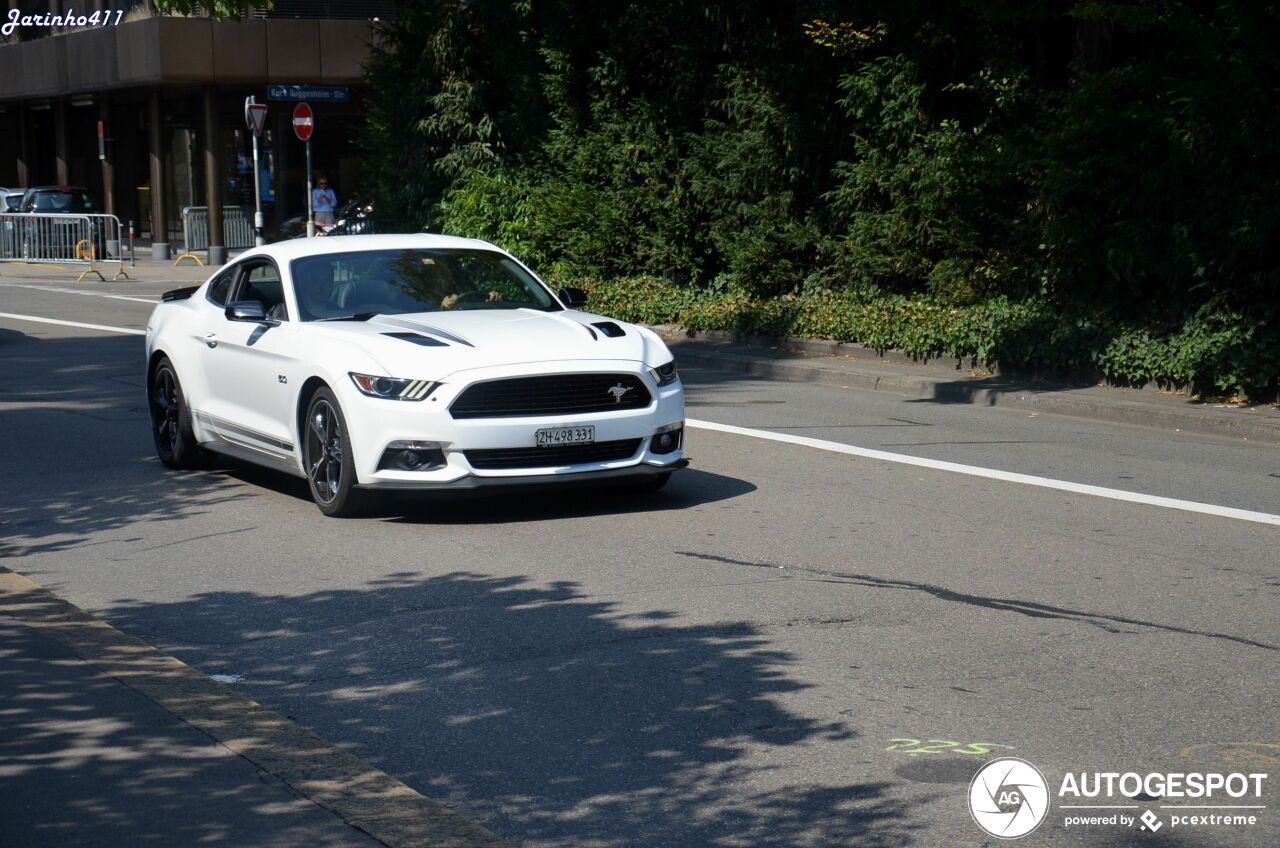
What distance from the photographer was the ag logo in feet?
15.9

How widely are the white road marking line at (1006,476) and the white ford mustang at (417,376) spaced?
2.43m

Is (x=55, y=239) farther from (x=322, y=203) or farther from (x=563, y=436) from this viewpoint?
(x=563, y=436)

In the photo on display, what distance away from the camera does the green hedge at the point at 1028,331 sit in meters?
14.6

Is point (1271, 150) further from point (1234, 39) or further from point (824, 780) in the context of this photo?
point (824, 780)

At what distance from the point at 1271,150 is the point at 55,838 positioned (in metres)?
12.3

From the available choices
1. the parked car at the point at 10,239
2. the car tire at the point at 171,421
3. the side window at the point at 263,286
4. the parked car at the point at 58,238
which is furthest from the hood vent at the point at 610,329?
the parked car at the point at 10,239

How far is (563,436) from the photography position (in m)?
9.34

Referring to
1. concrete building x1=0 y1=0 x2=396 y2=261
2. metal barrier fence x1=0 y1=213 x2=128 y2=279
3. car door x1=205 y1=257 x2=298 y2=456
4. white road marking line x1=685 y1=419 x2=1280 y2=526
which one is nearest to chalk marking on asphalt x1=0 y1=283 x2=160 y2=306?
metal barrier fence x1=0 y1=213 x2=128 y2=279

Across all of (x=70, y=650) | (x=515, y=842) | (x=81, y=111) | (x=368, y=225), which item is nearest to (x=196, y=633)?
(x=70, y=650)

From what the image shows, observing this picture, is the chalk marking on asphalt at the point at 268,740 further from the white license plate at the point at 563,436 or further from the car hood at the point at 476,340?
the white license plate at the point at 563,436

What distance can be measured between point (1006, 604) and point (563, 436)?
2865mm

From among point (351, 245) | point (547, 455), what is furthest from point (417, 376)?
point (351, 245)

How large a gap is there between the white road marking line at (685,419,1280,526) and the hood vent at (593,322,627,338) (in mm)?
2665

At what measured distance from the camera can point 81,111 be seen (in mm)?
57219
